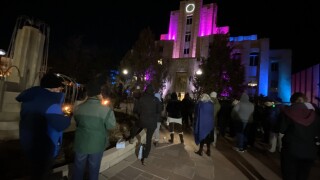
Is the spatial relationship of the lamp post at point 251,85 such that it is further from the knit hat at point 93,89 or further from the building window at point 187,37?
the knit hat at point 93,89

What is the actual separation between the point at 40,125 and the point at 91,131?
68 cm

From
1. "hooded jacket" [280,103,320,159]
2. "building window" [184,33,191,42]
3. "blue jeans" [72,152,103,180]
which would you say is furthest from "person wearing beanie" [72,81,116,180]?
Result: "building window" [184,33,191,42]

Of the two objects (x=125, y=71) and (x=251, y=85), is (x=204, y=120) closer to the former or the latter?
(x=125, y=71)

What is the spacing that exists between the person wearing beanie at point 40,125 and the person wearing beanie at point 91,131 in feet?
1.16

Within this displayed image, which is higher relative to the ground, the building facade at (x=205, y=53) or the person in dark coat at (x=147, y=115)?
the building facade at (x=205, y=53)

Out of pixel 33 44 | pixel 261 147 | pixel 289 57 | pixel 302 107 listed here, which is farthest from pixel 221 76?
pixel 302 107

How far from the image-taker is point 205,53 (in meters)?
35.4

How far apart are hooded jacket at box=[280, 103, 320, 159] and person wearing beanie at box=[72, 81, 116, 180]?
2.83 metres

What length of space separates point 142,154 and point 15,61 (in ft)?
23.7

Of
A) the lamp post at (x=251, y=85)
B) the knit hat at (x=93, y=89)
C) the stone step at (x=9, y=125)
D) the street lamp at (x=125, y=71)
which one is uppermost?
the street lamp at (x=125, y=71)

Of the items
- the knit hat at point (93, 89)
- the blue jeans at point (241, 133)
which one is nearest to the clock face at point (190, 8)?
the blue jeans at point (241, 133)

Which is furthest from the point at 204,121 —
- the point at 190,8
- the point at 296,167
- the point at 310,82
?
the point at 190,8

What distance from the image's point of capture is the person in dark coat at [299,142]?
3.54m

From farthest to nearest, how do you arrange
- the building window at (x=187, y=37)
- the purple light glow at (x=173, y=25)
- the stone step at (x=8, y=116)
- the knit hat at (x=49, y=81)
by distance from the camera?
the purple light glow at (x=173, y=25), the building window at (x=187, y=37), the stone step at (x=8, y=116), the knit hat at (x=49, y=81)
